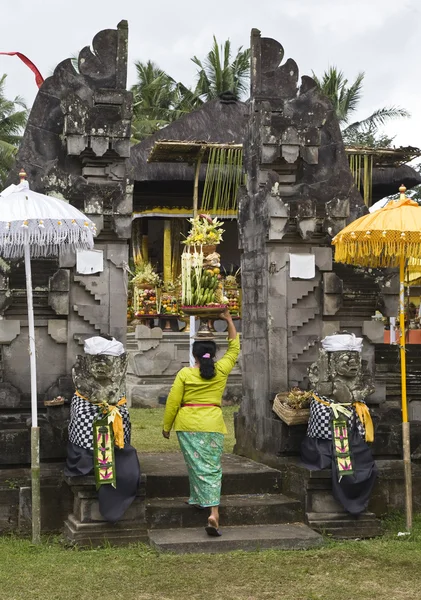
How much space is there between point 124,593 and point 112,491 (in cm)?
147

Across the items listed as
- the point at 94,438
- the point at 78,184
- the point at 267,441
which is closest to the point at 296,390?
the point at 267,441

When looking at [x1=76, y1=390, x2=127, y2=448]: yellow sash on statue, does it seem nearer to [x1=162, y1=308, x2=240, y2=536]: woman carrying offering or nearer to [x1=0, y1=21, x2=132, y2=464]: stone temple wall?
[x1=162, y1=308, x2=240, y2=536]: woman carrying offering

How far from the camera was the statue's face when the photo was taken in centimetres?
855

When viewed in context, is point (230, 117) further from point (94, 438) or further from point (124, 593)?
point (124, 593)

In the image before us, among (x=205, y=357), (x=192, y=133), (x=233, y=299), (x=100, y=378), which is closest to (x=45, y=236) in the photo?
(x=100, y=378)

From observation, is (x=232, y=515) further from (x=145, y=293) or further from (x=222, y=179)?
(x=222, y=179)

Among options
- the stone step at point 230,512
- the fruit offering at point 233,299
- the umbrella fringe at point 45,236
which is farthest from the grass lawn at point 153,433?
the umbrella fringe at point 45,236

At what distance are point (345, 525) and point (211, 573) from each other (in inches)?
70.0

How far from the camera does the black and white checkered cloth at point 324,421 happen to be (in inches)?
333

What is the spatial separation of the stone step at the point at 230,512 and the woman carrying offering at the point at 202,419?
7.4 inches

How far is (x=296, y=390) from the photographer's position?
9.30 metres

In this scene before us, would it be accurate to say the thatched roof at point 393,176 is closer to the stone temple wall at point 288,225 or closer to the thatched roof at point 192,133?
the thatched roof at point 192,133

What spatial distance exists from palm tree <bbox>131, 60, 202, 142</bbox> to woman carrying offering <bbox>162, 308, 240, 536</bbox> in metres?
31.3

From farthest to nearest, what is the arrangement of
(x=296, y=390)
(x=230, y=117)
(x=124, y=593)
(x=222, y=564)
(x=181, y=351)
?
(x=230, y=117), (x=181, y=351), (x=296, y=390), (x=222, y=564), (x=124, y=593)
